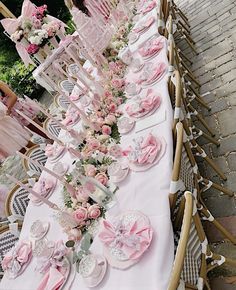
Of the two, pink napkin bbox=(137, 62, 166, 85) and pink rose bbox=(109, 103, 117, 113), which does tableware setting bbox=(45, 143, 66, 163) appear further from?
pink napkin bbox=(137, 62, 166, 85)

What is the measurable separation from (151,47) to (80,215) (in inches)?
70.2

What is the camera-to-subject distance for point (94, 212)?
2074mm

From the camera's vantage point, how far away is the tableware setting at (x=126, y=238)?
65.8 inches

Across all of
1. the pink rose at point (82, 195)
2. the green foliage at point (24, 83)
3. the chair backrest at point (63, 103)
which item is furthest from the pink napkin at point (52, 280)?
the green foliage at point (24, 83)

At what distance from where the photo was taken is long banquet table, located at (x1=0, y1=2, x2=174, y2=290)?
1578mm

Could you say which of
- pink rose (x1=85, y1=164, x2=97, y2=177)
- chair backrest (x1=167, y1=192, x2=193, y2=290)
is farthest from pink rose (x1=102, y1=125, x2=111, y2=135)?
chair backrest (x1=167, y1=192, x2=193, y2=290)

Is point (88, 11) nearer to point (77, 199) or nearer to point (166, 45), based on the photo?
point (166, 45)

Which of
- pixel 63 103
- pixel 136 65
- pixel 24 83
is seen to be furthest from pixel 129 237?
pixel 24 83

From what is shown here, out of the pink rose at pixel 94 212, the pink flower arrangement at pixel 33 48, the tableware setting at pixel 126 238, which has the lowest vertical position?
the tableware setting at pixel 126 238

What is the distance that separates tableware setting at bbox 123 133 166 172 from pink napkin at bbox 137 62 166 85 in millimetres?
704

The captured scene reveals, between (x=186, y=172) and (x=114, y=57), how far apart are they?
1832 millimetres

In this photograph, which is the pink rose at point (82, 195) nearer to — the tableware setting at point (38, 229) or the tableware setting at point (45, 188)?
the tableware setting at point (38, 229)

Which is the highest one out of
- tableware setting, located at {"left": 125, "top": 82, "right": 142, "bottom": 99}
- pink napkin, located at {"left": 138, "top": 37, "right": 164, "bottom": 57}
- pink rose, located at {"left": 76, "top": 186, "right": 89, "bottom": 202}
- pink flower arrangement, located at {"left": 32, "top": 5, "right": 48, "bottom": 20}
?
pink flower arrangement, located at {"left": 32, "top": 5, "right": 48, "bottom": 20}

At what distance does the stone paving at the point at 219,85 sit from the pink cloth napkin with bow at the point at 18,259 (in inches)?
50.1
